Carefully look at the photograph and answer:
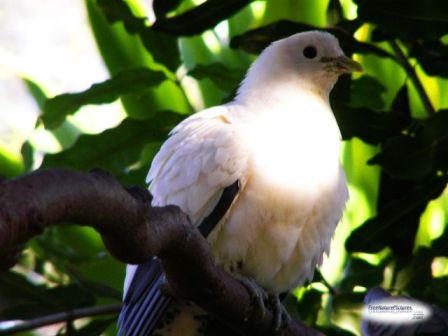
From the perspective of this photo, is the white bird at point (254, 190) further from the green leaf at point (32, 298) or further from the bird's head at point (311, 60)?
the green leaf at point (32, 298)

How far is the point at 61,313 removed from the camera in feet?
10.5

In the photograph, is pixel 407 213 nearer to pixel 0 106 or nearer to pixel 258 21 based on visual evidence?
pixel 258 21

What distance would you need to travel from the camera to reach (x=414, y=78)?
3441 millimetres

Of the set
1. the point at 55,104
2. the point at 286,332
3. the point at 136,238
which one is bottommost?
the point at 286,332

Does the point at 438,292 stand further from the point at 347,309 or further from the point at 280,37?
the point at 280,37

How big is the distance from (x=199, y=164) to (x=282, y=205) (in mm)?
272

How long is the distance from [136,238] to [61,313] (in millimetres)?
1560

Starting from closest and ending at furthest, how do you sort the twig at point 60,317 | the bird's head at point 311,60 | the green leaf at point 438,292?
the twig at point 60,317 → the green leaf at point 438,292 → the bird's head at point 311,60

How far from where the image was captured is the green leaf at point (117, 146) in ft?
11.0

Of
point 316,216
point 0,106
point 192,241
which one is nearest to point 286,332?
point 316,216

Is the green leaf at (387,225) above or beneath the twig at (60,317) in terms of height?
beneath

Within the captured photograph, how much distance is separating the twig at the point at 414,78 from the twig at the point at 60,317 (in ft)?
4.26

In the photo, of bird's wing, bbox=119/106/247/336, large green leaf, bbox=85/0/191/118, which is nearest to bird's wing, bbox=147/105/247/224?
bird's wing, bbox=119/106/247/336

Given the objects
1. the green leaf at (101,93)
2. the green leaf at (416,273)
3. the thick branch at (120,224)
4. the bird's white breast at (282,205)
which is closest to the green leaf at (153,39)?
the green leaf at (101,93)
